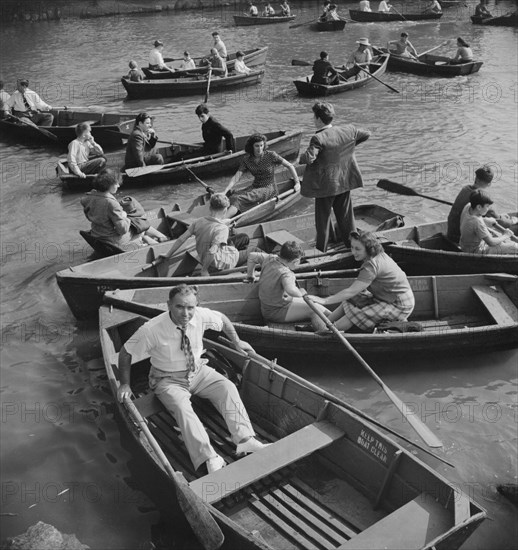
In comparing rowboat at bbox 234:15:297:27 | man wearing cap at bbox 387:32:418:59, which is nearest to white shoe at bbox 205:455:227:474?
man wearing cap at bbox 387:32:418:59

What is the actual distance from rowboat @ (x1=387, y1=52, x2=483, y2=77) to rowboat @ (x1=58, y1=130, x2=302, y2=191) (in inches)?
396

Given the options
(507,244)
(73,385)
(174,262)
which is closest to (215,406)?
(73,385)

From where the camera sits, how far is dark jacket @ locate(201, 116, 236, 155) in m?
13.9

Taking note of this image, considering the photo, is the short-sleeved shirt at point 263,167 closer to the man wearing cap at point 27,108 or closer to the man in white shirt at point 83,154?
the man in white shirt at point 83,154

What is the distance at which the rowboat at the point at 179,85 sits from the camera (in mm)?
20875

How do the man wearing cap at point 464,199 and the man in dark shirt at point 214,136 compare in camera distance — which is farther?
the man in dark shirt at point 214,136

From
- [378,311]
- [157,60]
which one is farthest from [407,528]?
[157,60]

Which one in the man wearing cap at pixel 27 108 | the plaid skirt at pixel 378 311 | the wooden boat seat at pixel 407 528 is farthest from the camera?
the man wearing cap at pixel 27 108

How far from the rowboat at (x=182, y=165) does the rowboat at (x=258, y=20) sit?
21.0m

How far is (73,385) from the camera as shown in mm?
8633

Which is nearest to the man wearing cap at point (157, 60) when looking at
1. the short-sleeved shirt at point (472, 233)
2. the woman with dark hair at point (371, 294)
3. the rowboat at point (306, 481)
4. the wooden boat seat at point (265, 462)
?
the short-sleeved shirt at point (472, 233)

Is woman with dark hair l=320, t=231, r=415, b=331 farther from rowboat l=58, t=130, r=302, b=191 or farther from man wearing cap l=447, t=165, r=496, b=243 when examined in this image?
rowboat l=58, t=130, r=302, b=191

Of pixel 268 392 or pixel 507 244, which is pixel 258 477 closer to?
pixel 268 392

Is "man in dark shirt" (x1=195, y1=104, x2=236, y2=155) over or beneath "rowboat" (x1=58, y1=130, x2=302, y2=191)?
over
